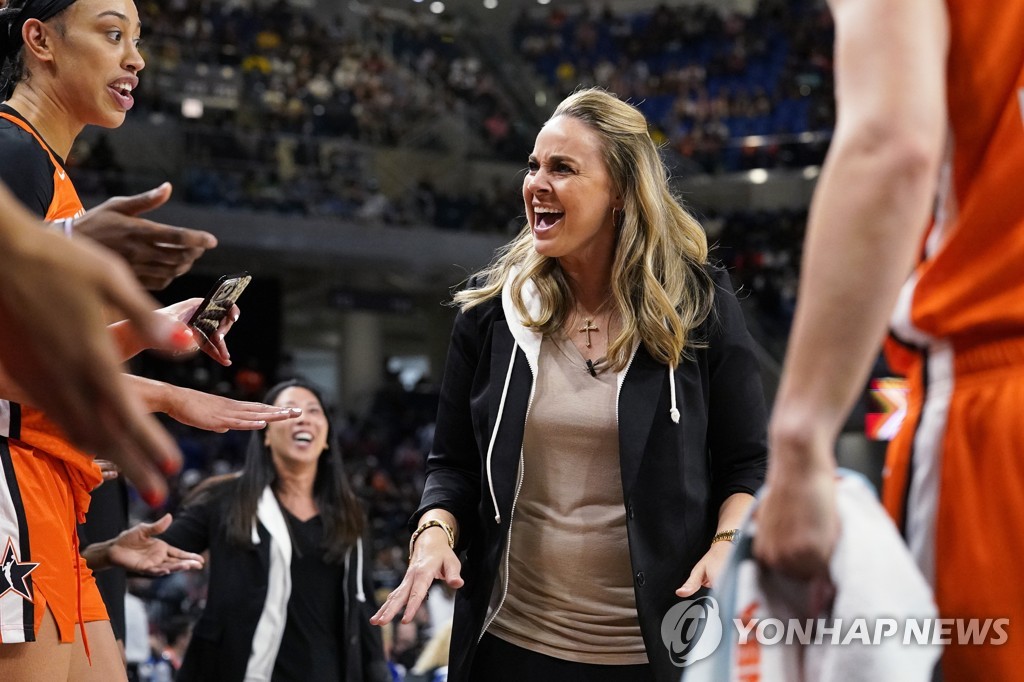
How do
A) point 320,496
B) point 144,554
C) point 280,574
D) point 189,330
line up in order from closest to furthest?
1. point 189,330
2. point 144,554
3. point 280,574
4. point 320,496

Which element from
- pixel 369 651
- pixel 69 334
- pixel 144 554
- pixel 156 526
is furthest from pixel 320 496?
pixel 69 334

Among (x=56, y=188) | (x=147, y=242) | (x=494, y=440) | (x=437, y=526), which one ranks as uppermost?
(x=56, y=188)

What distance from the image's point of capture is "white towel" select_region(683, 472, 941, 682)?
1376mm

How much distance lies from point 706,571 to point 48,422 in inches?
58.5

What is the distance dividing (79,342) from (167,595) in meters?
9.52

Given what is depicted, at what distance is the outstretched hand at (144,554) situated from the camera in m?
3.42

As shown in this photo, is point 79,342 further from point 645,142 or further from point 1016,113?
point 645,142

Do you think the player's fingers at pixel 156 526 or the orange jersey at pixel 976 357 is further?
the player's fingers at pixel 156 526

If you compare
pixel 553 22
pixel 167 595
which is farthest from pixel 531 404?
pixel 553 22

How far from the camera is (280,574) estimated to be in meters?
5.22

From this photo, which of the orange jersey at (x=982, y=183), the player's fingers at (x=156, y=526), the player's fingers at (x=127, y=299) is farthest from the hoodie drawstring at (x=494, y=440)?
the player's fingers at (x=127, y=299)

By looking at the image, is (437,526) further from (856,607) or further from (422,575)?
(856,607)

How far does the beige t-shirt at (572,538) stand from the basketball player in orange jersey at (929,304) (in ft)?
3.93

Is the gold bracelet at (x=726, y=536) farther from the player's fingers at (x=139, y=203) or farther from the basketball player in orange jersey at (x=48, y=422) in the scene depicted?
the player's fingers at (x=139, y=203)
